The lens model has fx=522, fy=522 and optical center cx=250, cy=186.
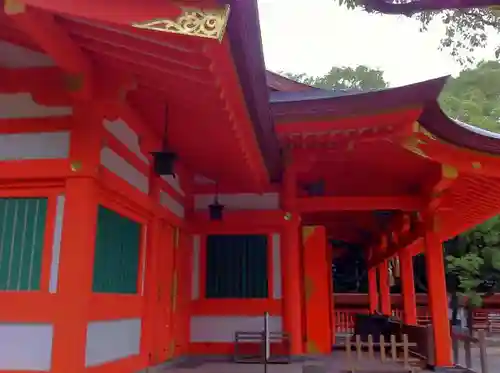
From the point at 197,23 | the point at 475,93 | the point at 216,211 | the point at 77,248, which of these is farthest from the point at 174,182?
the point at 475,93

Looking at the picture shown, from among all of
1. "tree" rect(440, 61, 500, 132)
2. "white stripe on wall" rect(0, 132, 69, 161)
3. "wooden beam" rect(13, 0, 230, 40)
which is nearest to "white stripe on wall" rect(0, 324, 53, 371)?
"white stripe on wall" rect(0, 132, 69, 161)

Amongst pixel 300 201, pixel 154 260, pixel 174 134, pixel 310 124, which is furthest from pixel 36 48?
pixel 300 201

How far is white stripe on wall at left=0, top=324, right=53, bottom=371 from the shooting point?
4117mm

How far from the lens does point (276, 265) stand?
8.15 metres

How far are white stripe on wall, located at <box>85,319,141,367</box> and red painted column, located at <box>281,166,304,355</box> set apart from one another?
2.77 meters

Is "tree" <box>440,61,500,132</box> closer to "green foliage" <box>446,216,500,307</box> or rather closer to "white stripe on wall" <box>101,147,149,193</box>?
Answer: "green foliage" <box>446,216,500,307</box>

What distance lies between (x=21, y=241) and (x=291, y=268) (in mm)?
4366

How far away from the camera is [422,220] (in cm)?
878

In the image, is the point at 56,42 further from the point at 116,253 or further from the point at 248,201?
the point at 248,201

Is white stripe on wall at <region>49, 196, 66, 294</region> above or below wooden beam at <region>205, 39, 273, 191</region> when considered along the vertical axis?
below

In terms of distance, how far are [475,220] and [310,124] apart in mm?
6308

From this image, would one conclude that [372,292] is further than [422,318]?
No

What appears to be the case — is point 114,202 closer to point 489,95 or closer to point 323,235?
point 323,235

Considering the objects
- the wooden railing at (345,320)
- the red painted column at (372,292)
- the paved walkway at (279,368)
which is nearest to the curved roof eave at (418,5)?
the paved walkway at (279,368)
